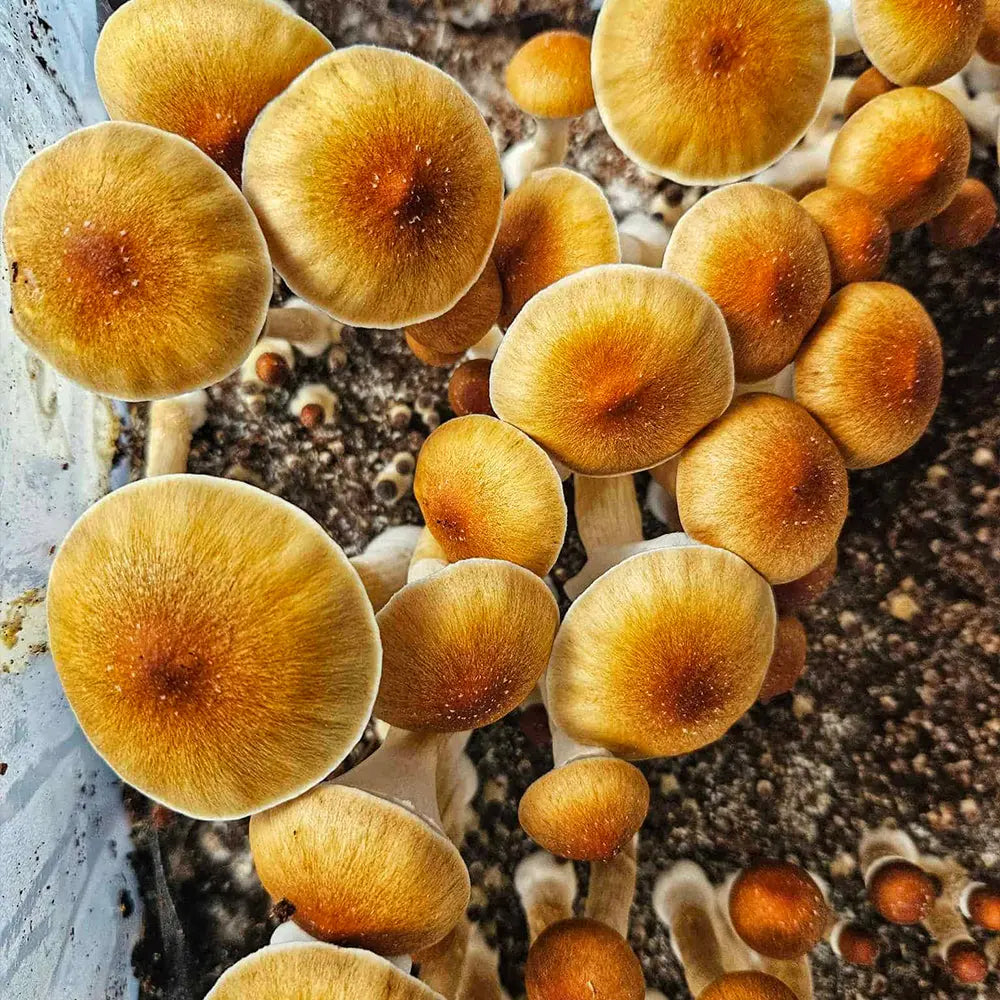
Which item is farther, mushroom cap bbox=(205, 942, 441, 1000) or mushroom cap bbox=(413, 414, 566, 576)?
mushroom cap bbox=(413, 414, 566, 576)

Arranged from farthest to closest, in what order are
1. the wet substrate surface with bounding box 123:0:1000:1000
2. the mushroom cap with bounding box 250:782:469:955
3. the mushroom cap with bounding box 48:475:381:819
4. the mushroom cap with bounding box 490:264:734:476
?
the wet substrate surface with bounding box 123:0:1000:1000 → the mushroom cap with bounding box 490:264:734:476 → the mushroom cap with bounding box 250:782:469:955 → the mushroom cap with bounding box 48:475:381:819

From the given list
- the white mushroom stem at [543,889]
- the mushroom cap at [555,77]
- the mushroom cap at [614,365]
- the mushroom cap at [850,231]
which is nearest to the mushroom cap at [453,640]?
the mushroom cap at [614,365]

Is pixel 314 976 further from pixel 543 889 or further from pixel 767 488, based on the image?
pixel 767 488

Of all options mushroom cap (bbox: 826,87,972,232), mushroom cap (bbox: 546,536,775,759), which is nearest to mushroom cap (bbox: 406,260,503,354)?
mushroom cap (bbox: 546,536,775,759)

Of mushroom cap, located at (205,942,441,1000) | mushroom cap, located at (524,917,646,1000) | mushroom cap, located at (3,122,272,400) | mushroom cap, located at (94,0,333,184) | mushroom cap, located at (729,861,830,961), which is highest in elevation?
mushroom cap, located at (94,0,333,184)

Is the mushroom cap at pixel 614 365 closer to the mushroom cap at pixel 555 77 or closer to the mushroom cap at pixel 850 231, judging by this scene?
the mushroom cap at pixel 850 231

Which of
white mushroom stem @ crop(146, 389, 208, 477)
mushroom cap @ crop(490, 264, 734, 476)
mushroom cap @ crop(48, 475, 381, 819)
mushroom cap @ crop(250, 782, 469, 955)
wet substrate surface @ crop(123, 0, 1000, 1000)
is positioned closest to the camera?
mushroom cap @ crop(48, 475, 381, 819)

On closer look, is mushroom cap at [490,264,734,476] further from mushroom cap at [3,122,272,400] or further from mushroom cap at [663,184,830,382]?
mushroom cap at [3,122,272,400]

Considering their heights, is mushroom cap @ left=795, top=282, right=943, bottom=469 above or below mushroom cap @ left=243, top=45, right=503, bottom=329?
below
